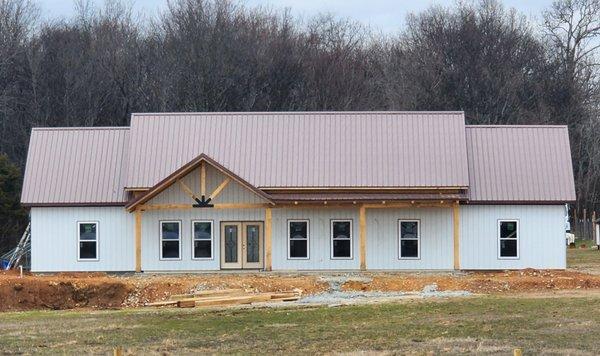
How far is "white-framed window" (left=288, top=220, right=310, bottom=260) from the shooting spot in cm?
4747

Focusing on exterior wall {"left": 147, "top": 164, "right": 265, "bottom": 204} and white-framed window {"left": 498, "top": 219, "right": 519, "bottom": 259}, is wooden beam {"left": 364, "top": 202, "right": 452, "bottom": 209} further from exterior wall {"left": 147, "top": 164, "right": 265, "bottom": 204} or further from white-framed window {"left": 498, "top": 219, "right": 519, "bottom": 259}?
exterior wall {"left": 147, "top": 164, "right": 265, "bottom": 204}

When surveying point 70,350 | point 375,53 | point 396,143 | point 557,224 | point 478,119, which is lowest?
point 70,350

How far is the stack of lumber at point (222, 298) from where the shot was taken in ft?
122

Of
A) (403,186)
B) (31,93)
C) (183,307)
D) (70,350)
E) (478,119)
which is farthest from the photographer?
(478,119)

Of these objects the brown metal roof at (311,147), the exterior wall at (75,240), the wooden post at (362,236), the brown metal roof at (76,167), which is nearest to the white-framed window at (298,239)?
the brown metal roof at (311,147)

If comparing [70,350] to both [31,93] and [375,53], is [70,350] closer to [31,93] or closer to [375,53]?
[31,93]

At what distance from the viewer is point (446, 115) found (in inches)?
1961

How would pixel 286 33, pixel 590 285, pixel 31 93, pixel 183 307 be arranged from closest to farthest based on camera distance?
1. pixel 183 307
2. pixel 590 285
3. pixel 31 93
4. pixel 286 33

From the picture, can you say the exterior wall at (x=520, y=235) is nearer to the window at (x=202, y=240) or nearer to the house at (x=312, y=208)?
the house at (x=312, y=208)

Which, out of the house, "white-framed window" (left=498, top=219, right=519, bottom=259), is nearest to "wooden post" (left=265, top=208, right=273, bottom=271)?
the house

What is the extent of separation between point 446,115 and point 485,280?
984 cm

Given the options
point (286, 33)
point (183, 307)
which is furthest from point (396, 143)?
point (286, 33)

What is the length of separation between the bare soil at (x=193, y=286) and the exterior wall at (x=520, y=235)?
359 centimetres

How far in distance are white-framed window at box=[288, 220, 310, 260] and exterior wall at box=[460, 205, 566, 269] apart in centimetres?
598
